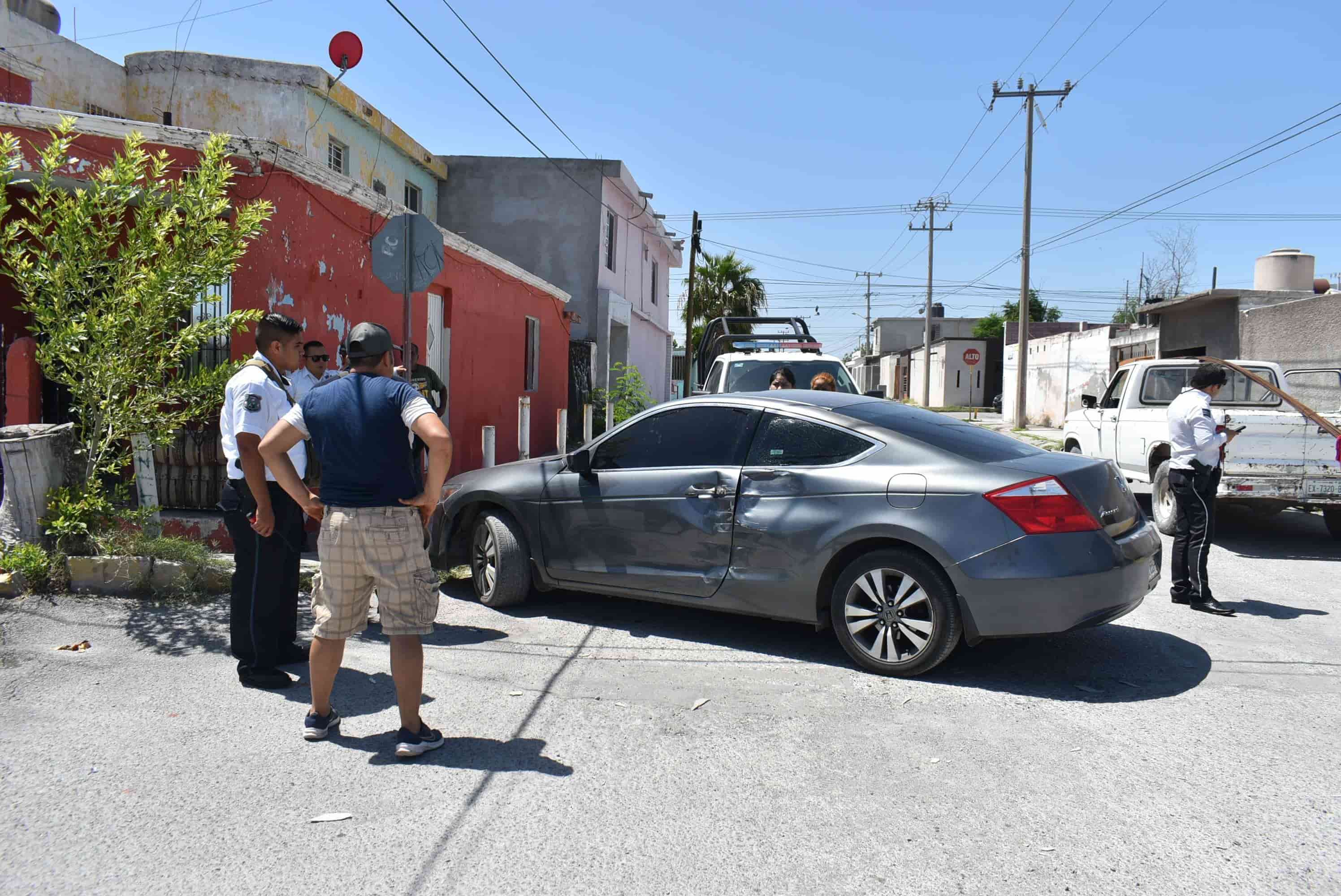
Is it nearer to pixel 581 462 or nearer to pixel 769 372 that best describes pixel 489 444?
pixel 769 372

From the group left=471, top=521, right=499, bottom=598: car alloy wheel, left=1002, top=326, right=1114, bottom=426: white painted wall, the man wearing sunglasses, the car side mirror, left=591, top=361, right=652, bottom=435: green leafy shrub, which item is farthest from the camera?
left=1002, top=326, right=1114, bottom=426: white painted wall

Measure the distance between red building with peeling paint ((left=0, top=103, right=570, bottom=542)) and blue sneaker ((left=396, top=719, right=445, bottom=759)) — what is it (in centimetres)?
476

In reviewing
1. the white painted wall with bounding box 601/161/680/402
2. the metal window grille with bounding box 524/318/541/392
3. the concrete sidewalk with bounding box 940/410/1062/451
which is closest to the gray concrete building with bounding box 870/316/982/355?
the concrete sidewalk with bounding box 940/410/1062/451

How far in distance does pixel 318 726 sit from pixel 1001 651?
3.64 metres

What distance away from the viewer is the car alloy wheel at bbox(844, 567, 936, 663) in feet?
16.3

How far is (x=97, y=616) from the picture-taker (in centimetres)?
599

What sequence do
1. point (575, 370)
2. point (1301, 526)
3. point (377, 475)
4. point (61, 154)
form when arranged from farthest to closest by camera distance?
point (575, 370) < point (1301, 526) < point (61, 154) < point (377, 475)

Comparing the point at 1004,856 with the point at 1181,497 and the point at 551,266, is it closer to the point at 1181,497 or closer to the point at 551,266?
the point at 1181,497

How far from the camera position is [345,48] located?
537 inches

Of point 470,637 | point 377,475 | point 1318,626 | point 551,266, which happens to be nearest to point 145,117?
point 551,266

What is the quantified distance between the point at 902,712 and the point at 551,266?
18.6 m

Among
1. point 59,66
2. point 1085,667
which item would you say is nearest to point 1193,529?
point 1085,667

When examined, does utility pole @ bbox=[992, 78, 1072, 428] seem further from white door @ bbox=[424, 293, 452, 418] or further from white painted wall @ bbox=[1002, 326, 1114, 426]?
white door @ bbox=[424, 293, 452, 418]

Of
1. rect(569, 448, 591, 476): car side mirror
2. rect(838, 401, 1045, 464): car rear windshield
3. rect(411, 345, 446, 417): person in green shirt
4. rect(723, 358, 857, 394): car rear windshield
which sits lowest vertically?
rect(569, 448, 591, 476): car side mirror
